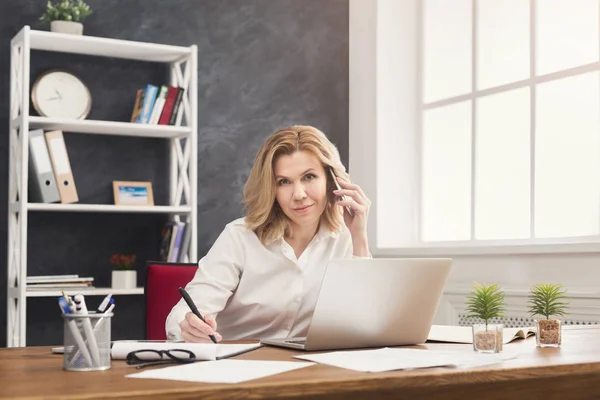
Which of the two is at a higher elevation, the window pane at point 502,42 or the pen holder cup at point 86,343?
the window pane at point 502,42

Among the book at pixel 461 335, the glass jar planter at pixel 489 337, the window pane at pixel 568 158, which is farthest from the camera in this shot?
the window pane at pixel 568 158

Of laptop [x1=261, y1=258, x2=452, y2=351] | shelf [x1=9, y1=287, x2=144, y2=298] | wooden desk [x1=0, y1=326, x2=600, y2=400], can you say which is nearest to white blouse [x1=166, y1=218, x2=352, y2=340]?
laptop [x1=261, y1=258, x2=452, y2=351]

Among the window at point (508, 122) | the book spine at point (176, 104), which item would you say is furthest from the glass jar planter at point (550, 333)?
the book spine at point (176, 104)

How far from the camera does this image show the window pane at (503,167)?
3.88 m

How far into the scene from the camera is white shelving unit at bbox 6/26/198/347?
3.69 meters

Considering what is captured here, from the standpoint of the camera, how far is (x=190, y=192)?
4.09m

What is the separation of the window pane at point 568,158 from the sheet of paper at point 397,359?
7.18 ft

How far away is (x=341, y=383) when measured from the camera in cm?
118

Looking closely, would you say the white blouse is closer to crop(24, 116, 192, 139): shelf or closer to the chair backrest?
the chair backrest

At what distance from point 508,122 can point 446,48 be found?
639 millimetres

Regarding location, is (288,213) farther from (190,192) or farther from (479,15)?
(479,15)

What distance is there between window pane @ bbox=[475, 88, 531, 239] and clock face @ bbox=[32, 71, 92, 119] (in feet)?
6.20

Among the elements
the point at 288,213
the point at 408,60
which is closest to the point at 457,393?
the point at 288,213

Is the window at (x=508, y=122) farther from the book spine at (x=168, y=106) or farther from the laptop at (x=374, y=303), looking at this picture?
the laptop at (x=374, y=303)
